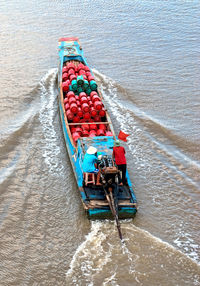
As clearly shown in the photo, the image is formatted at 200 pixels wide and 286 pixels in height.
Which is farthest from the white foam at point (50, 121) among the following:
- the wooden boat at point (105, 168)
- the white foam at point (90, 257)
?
the white foam at point (90, 257)

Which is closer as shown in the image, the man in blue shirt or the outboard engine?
the outboard engine

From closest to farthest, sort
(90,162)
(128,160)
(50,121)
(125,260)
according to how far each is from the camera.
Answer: (125,260), (90,162), (128,160), (50,121)

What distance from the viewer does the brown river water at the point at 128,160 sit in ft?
25.6

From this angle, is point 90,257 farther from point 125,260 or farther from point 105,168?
point 105,168

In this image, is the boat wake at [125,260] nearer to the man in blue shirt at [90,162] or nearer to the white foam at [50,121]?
the man in blue shirt at [90,162]

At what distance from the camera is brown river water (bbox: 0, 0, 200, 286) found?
25.6ft

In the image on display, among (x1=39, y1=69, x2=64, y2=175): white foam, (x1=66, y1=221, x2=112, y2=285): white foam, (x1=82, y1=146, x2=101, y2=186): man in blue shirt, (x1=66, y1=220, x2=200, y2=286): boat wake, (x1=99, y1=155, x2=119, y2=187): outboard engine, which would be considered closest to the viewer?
(x1=66, y1=220, x2=200, y2=286): boat wake

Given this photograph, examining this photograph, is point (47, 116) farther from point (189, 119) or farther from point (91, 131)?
point (189, 119)

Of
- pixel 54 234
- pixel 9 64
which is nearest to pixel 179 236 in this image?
pixel 54 234

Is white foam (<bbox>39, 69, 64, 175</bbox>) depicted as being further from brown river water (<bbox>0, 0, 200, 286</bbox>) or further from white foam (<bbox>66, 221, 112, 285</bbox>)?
white foam (<bbox>66, 221, 112, 285</bbox>)

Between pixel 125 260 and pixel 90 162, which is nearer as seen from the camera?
pixel 125 260

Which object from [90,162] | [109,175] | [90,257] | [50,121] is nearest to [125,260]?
[90,257]

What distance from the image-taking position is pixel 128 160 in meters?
11.8

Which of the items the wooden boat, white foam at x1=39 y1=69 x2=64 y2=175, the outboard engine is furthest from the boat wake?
white foam at x1=39 y1=69 x2=64 y2=175
